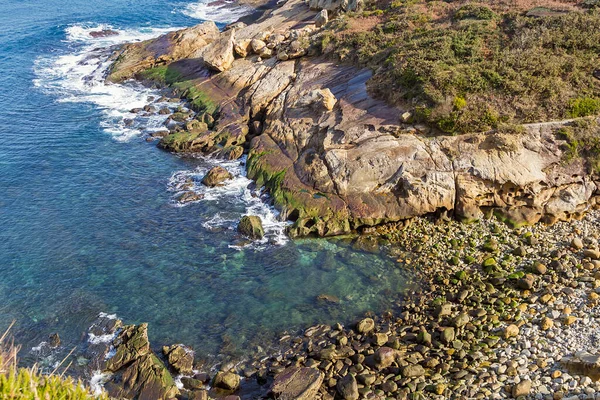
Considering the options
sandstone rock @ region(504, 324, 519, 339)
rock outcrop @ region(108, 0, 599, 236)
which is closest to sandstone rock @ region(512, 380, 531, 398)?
sandstone rock @ region(504, 324, 519, 339)

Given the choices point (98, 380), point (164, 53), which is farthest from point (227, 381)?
point (164, 53)

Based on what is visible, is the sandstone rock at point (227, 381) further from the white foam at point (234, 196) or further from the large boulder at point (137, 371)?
the white foam at point (234, 196)

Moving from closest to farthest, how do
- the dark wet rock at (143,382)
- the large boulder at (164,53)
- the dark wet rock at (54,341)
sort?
the dark wet rock at (143,382), the dark wet rock at (54,341), the large boulder at (164,53)

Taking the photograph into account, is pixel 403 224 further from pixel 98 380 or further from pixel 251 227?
pixel 98 380

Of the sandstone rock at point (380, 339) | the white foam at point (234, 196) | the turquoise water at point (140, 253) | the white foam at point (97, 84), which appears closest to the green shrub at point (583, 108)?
the turquoise water at point (140, 253)

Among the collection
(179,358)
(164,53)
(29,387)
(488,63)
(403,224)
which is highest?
(488,63)

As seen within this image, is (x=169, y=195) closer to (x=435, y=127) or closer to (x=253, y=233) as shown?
(x=253, y=233)
